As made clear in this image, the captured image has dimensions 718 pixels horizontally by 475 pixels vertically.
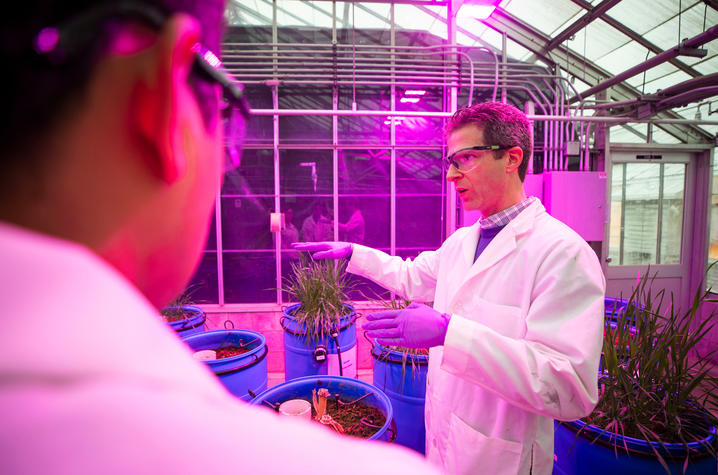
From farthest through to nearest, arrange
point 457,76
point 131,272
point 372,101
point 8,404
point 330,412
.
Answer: point 372,101
point 457,76
point 330,412
point 131,272
point 8,404

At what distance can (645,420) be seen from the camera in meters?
1.34

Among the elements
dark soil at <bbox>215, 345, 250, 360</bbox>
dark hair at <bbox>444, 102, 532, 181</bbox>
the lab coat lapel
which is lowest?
dark soil at <bbox>215, 345, 250, 360</bbox>

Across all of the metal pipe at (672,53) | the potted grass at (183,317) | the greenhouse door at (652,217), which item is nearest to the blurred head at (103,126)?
the potted grass at (183,317)

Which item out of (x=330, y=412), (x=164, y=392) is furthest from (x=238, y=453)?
(x=330, y=412)

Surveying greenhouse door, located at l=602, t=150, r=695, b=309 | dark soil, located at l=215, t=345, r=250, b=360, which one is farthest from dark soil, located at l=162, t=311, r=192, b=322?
greenhouse door, located at l=602, t=150, r=695, b=309

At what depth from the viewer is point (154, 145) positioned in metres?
0.25

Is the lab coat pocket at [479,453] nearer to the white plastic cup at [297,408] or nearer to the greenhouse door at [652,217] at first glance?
the white plastic cup at [297,408]

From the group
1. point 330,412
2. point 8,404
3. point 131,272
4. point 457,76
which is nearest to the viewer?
point 8,404

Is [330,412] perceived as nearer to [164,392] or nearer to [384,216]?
[164,392]

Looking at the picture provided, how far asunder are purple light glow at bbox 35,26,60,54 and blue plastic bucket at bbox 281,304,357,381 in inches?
83.5

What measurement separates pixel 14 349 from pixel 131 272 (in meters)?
0.11

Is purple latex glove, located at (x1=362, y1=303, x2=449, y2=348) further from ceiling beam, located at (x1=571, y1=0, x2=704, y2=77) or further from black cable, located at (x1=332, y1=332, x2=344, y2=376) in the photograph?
ceiling beam, located at (x1=571, y1=0, x2=704, y2=77)

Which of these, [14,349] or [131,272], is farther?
[131,272]

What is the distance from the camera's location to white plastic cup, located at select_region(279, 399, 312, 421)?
1.43m
